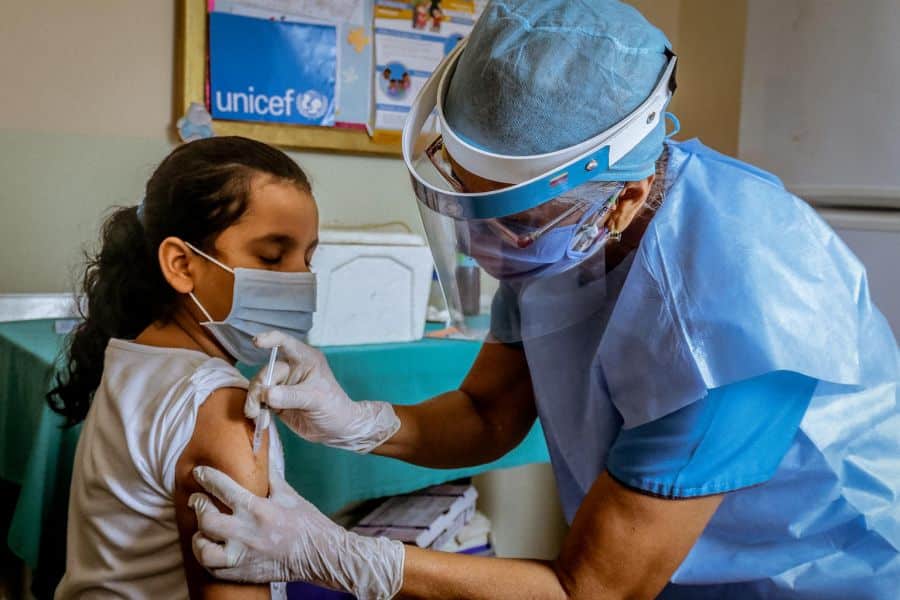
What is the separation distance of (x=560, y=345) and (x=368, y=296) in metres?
0.86

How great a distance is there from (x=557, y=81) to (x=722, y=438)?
39 cm

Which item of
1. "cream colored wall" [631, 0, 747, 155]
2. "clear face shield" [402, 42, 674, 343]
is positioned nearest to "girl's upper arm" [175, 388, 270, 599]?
"clear face shield" [402, 42, 674, 343]

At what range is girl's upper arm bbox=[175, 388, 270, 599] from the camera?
3.02ft

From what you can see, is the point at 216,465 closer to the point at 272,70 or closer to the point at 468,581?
the point at 468,581

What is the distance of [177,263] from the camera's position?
1107mm

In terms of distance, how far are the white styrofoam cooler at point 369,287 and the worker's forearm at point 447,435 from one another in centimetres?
58

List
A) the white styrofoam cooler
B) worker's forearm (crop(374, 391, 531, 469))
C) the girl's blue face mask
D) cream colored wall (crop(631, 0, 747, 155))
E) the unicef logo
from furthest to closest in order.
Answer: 1. cream colored wall (crop(631, 0, 747, 155))
2. the unicef logo
3. the white styrofoam cooler
4. worker's forearm (crop(374, 391, 531, 469))
5. the girl's blue face mask

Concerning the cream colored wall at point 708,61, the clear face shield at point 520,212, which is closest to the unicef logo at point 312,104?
the cream colored wall at point 708,61

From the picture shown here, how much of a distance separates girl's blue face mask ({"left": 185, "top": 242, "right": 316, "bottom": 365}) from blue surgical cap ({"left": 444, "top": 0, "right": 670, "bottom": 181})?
1.21 ft

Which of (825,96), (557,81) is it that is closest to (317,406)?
(557,81)

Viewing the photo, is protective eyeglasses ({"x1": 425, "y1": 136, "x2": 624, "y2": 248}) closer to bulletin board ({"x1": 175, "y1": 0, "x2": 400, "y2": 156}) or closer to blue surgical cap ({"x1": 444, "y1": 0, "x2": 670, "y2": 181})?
blue surgical cap ({"x1": 444, "y1": 0, "x2": 670, "y2": 181})

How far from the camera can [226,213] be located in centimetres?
110

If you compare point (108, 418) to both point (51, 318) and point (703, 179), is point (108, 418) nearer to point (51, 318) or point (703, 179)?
point (703, 179)

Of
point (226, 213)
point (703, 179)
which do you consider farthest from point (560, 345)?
point (226, 213)
